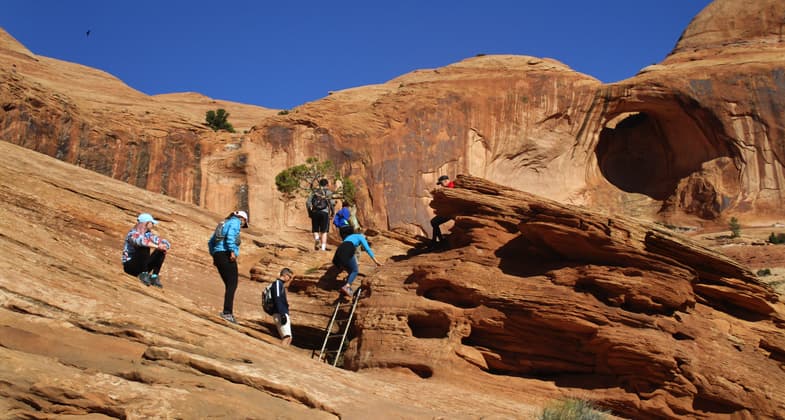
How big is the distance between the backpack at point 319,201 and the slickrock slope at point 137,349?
12.7ft

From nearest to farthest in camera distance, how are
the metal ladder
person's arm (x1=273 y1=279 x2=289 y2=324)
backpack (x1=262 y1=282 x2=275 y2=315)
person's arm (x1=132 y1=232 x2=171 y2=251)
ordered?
person's arm (x1=132 y1=232 x2=171 y2=251) → person's arm (x1=273 y1=279 x2=289 y2=324) → backpack (x1=262 y1=282 x2=275 y2=315) → the metal ladder

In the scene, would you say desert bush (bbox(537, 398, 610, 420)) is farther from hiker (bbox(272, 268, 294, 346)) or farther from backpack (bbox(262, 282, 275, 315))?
backpack (bbox(262, 282, 275, 315))

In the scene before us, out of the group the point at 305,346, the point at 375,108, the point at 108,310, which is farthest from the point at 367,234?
the point at 375,108

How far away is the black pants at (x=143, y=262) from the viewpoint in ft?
42.0

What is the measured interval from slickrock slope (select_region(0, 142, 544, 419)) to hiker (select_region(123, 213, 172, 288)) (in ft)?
1.61

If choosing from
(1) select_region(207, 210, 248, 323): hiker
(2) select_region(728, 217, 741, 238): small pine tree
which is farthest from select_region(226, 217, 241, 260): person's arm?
(2) select_region(728, 217, 741, 238): small pine tree

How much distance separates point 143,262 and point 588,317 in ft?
25.7

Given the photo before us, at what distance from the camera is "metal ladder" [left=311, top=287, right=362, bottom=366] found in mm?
15164

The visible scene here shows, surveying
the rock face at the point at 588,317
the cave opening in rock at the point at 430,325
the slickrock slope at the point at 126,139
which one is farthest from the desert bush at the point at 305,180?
the cave opening in rock at the point at 430,325

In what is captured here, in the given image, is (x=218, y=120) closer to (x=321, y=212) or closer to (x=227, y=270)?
(x=321, y=212)

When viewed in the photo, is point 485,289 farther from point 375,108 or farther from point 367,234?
point 375,108

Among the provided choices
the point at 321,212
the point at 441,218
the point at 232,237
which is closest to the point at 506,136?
the point at 321,212

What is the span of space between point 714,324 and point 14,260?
40.7 ft

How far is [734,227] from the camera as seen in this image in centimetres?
4109
